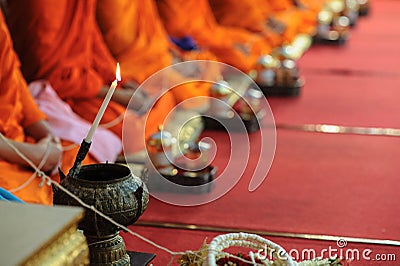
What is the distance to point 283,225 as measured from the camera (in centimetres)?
254

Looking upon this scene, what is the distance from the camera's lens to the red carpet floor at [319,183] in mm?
2480

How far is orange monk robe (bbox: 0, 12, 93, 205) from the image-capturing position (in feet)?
8.36

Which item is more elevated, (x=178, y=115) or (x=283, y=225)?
(x=178, y=115)

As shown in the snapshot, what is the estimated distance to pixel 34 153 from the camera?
8.48 feet

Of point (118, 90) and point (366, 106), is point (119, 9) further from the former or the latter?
point (366, 106)

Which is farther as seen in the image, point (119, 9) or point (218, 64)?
point (218, 64)

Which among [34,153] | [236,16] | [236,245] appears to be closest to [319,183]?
[34,153]

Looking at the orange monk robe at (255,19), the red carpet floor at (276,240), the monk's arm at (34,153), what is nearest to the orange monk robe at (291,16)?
the orange monk robe at (255,19)

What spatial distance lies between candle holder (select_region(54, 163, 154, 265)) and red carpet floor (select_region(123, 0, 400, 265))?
1.58 feet

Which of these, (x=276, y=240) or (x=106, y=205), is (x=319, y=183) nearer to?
(x=276, y=240)

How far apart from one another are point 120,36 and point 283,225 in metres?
1.76

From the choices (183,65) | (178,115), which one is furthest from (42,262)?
(183,65)

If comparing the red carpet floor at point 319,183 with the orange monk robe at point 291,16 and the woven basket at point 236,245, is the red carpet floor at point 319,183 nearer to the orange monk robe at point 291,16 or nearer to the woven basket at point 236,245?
the woven basket at point 236,245

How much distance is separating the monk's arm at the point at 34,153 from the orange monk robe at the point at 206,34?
2.33 m
